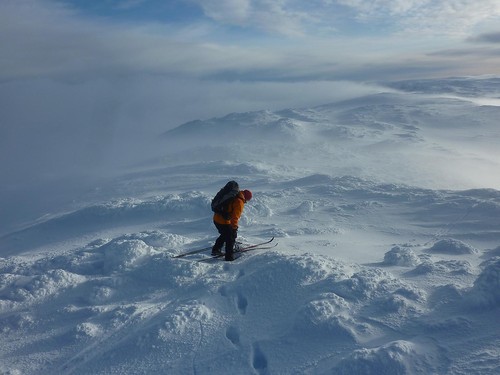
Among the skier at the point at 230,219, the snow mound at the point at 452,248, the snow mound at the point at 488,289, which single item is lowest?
the snow mound at the point at 452,248

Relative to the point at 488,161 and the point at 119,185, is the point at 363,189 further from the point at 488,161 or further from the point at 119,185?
the point at 488,161

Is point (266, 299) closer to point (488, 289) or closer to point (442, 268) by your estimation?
point (488, 289)

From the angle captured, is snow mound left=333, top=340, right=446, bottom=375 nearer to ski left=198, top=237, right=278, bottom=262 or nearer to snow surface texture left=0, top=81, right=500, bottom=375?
snow surface texture left=0, top=81, right=500, bottom=375

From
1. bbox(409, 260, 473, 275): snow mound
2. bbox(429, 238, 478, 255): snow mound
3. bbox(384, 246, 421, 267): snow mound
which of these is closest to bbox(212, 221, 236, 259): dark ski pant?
bbox(384, 246, 421, 267): snow mound

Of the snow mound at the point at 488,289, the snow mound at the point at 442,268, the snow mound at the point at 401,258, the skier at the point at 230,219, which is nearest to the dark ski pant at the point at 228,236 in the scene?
the skier at the point at 230,219

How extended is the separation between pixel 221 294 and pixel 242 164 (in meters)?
24.6

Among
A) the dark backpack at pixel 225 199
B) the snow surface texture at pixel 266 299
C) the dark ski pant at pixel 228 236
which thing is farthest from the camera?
the dark ski pant at pixel 228 236

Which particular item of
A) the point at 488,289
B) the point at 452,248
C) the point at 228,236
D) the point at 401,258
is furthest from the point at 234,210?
the point at 452,248

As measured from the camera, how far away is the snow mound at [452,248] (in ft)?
33.6

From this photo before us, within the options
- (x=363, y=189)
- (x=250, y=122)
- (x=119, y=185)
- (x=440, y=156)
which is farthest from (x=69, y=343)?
(x=250, y=122)

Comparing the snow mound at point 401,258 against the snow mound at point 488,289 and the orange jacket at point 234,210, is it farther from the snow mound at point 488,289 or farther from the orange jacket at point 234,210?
the orange jacket at point 234,210

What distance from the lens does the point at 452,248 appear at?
34.0ft

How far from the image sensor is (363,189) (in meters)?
19.5

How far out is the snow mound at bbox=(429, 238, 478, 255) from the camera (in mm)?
10227
